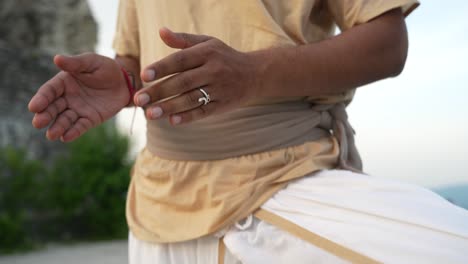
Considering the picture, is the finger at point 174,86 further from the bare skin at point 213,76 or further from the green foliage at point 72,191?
the green foliage at point 72,191

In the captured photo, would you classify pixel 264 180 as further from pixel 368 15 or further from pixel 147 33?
pixel 147 33

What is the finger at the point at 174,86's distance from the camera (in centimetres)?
78

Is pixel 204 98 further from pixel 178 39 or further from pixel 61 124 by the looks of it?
pixel 61 124

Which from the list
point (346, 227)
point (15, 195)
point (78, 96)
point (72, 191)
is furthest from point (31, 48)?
point (346, 227)

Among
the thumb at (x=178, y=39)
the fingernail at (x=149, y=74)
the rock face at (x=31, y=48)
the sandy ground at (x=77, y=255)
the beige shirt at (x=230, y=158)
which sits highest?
the thumb at (x=178, y=39)

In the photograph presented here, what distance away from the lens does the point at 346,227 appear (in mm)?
851

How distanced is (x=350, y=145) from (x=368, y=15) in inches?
11.7

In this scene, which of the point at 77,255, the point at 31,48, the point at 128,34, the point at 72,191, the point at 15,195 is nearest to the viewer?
the point at 128,34

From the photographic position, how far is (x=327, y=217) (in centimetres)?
88

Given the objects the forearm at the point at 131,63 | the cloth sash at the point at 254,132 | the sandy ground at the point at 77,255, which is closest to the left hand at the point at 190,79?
the cloth sash at the point at 254,132

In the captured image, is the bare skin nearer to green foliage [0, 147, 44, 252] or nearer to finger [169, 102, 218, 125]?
finger [169, 102, 218, 125]

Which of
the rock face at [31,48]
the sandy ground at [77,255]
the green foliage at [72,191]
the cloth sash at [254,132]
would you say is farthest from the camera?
the rock face at [31,48]

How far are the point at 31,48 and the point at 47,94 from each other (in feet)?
28.9

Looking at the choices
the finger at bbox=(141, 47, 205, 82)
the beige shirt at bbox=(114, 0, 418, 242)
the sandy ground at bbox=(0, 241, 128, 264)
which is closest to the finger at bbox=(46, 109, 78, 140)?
the beige shirt at bbox=(114, 0, 418, 242)
